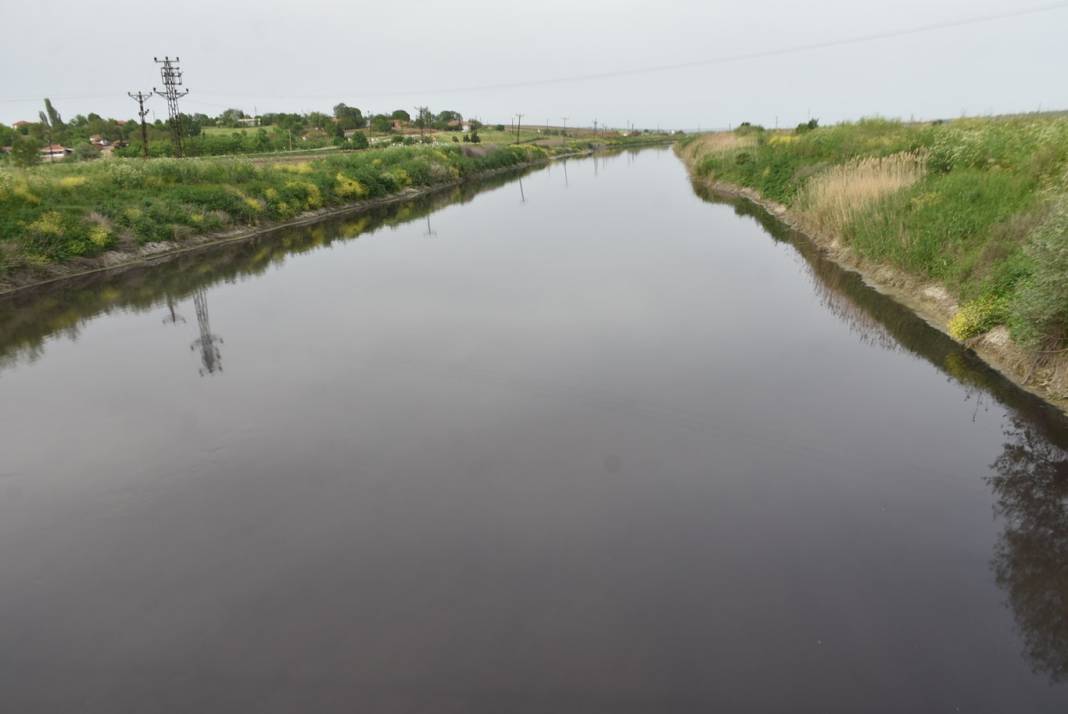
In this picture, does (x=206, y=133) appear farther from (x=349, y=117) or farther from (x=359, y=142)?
(x=349, y=117)

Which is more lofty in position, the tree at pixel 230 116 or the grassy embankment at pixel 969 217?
the tree at pixel 230 116

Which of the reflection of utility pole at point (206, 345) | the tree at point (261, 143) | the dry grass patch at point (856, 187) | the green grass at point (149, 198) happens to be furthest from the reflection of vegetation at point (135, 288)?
the tree at point (261, 143)

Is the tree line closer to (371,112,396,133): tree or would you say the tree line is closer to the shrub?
(371,112,396,133): tree

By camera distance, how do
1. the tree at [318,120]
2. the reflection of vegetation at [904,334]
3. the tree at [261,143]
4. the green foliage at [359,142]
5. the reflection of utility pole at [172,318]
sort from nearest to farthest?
1. the reflection of vegetation at [904,334]
2. the reflection of utility pole at [172,318]
3. the tree at [261,143]
4. the green foliage at [359,142]
5. the tree at [318,120]

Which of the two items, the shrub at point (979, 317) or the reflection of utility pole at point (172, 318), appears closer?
the shrub at point (979, 317)

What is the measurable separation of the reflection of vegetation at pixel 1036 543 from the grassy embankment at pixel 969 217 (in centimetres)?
219

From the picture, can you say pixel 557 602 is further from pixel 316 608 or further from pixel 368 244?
pixel 368 244

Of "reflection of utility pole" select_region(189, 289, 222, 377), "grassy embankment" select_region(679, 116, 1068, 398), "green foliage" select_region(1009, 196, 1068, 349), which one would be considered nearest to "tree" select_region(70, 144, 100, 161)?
"reflection of utility pole" select_region(189, 289, 222, 377)

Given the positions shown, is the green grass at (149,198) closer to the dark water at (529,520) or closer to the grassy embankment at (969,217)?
the dark water at (529,520)

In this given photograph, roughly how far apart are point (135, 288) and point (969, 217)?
883 inches

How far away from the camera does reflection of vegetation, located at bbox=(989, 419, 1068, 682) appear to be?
5.32 meters

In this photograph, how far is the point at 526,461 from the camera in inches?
323

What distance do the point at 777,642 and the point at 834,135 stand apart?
102 feet

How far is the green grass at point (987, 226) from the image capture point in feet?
31.0
